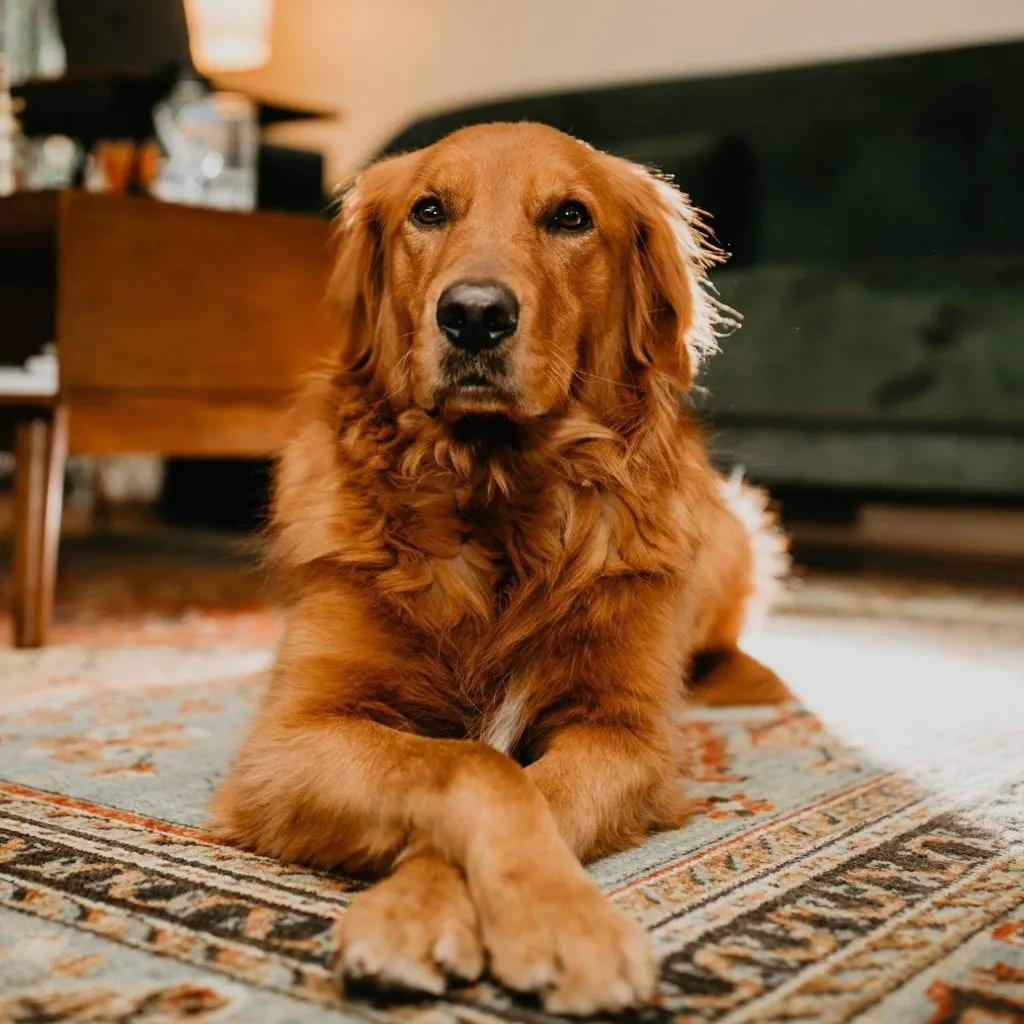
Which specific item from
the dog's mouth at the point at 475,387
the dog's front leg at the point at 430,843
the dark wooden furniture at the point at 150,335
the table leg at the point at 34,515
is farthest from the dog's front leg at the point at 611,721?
the table leg at the point at 34,515

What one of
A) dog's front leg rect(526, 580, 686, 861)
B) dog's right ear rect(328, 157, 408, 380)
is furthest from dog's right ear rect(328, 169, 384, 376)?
dog's front leg rect(526, 580, 686, 861)

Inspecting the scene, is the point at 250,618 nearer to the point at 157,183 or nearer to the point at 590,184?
the point at 157,183

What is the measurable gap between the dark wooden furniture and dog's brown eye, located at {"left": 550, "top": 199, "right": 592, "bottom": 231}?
2.88 ft

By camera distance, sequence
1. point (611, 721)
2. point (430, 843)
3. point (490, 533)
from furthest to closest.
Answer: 1. point (490, 533)
2. point (611, 721)
3. point (430, 843)

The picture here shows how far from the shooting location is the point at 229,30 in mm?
5977

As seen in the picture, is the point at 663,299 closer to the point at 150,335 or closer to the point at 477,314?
the point at 477,314

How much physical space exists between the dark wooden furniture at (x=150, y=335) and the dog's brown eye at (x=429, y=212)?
748 millimetres

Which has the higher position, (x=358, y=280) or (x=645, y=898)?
(x=358, y=280)

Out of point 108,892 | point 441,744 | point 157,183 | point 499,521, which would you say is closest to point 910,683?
point 499,521

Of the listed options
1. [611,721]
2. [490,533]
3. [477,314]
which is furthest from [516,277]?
[611,721]

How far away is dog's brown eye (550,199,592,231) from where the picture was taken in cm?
176

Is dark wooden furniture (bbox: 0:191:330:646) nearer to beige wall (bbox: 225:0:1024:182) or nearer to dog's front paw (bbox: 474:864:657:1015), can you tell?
dog's front paw (bbox: 474:864:657:1015)

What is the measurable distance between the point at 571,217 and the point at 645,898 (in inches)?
37.6

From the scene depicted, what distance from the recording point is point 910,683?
2.48 meters
